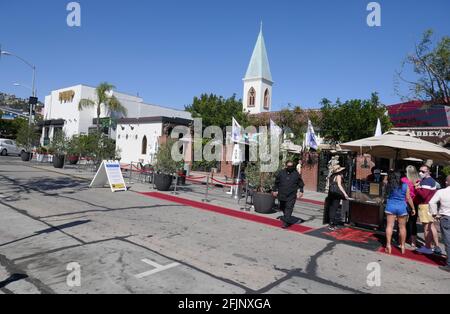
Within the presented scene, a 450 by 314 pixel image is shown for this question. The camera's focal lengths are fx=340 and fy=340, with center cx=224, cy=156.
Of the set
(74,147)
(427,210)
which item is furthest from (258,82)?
(427,210)

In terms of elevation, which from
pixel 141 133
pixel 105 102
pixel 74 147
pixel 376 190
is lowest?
pixel 376 190

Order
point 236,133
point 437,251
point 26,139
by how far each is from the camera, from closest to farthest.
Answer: point 437,251 < point 236,133 < point 26,139

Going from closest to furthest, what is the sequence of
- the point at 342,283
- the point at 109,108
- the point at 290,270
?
the point at 342,283 → the point at 290,270 → the point at 109,108

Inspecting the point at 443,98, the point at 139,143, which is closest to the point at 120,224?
the point at 443,98

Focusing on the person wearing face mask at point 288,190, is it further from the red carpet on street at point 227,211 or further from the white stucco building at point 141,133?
the white stucco building at point 141,133

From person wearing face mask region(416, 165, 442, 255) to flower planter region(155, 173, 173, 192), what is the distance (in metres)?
9.46

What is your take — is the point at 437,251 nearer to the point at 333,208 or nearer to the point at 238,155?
the point at 333,208

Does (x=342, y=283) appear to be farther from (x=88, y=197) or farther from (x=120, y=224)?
(x=88, y=197)

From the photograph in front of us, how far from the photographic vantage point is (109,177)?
13.6 m

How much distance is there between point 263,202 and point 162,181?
5.34m

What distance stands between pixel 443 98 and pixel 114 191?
50.1ft

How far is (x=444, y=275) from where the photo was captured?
5773 millimetres

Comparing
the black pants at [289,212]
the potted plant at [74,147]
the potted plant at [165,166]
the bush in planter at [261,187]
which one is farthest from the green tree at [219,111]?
the black pants at [289,212]

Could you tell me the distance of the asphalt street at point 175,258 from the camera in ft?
15.0
